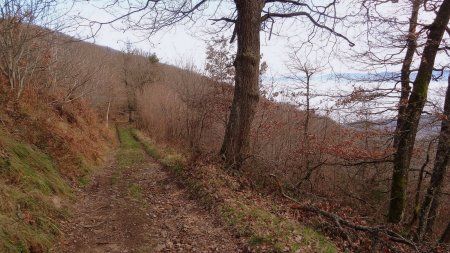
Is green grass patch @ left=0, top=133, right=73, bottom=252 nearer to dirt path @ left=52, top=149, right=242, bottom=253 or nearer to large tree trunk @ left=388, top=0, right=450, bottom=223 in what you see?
dirt path @ left=52, top=149, right=242, bottom=253

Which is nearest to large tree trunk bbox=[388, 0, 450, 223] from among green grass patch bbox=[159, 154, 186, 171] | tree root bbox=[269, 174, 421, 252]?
tree root bbox=[269, 174, 421, 252]

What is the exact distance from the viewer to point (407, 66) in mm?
10883

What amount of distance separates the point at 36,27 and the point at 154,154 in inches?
275

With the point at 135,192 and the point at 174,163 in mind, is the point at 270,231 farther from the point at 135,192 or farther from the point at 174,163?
the point at 174,163

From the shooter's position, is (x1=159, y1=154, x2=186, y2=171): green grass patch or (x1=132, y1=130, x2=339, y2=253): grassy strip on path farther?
(x1=159, y1=154, x2=186, y2=171): green grass patch

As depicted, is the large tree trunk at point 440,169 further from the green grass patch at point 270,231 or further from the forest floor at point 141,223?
the forest floor at point 141,223

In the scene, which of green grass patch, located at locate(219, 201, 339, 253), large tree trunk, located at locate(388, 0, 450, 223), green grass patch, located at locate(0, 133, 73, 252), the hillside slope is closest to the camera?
green grass patch, located at locate(0, 133, 73, 252)

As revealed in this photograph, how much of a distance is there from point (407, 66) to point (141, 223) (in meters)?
9.39

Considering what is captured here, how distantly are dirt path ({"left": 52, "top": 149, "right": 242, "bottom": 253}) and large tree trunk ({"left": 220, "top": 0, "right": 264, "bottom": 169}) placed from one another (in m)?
1.78

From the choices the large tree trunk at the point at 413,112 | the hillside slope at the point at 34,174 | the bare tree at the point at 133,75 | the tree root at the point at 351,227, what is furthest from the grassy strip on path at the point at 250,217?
the bare tree at the point at 133,75

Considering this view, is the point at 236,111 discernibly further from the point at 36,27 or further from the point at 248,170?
the point at 36,27

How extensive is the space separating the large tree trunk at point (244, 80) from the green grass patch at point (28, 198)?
155 inches

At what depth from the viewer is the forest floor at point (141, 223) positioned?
202 inches

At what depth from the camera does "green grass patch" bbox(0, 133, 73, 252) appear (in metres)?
4.18
